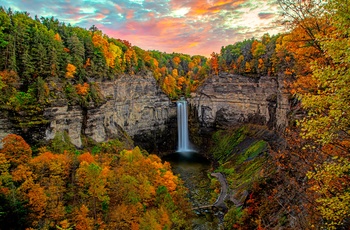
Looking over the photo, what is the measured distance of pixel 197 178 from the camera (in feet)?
174

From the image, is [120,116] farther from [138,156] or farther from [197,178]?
[138,156]

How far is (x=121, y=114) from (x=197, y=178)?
22.6 m

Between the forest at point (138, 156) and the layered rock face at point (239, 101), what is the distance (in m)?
8.16

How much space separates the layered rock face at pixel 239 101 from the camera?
58.5 m

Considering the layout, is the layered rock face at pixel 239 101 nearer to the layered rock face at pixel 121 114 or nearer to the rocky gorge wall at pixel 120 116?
the rocky gorge wall at pixel 120 116

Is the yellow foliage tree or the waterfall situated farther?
the waterfall

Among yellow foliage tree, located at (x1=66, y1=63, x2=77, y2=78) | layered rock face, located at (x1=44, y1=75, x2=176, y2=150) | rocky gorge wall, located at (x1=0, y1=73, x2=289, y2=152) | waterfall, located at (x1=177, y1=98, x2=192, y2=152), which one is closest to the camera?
layered rock face, located at (x1=44, y1=75, x2=176, y2=150)

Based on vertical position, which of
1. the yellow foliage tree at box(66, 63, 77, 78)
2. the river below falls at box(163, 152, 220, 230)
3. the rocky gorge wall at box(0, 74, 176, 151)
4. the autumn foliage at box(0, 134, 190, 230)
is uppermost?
the yellow foliage tree at box(66, 63, 77, 78)

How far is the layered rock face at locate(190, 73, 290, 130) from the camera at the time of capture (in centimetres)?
5853

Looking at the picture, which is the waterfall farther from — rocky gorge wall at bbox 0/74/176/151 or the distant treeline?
the distant treeline

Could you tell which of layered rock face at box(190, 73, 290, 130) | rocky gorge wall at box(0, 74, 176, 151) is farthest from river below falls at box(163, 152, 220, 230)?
layered rock face at box(190, 73, 290, 130)

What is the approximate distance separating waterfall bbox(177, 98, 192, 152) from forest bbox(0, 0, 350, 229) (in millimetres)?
23951

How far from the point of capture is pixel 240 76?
6738 centimetres

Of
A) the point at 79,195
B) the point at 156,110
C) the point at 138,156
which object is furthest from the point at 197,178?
the point at 79,195
